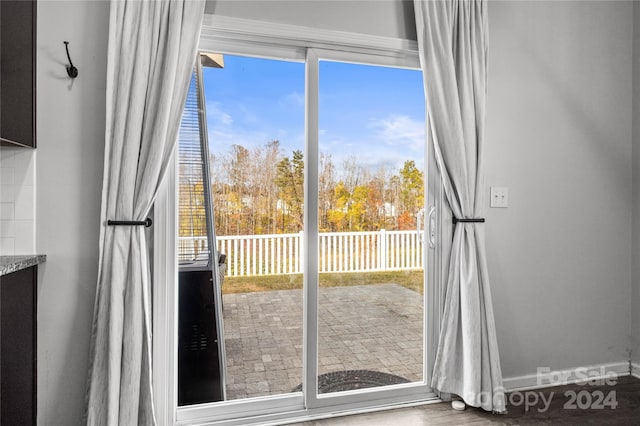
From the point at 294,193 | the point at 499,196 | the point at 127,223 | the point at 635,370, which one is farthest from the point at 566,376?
the point at 127,223

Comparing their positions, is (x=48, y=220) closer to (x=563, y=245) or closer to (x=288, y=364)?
(x=288, y=364)

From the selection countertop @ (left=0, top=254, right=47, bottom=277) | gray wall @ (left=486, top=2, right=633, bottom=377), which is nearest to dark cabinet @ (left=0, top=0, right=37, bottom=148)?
countertop @ (left=0, top=254, right=47, bottom=277)

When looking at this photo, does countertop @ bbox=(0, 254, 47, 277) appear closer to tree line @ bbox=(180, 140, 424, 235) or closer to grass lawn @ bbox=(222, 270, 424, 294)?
tree line @ bbox=(180, 140, 424, 235)

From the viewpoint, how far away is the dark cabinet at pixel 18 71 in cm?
164

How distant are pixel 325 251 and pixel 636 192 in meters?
2.29

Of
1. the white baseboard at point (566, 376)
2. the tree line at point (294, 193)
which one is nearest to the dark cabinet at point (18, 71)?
the tree line at point (294, 193)

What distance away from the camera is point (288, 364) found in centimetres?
214

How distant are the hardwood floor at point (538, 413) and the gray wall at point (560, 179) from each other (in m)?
0.21

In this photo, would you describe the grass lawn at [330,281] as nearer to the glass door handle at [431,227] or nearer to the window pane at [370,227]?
the window pane at [370,227]

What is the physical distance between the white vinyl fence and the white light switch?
0.55 meters

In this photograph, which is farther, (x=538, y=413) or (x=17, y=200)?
(x=538, y=413)

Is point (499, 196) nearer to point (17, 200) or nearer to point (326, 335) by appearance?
point (326, 335)

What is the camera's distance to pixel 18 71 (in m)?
1.68

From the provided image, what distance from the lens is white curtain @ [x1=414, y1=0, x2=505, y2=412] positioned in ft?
6.95
